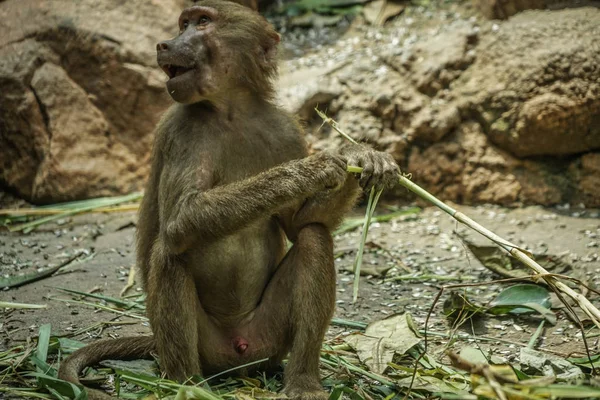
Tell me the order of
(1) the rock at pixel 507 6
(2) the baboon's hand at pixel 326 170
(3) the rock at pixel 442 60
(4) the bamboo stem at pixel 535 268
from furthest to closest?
(1) the rock at pixel 507 6 < (3) the rock at pixel 442 60 < (2) the baboon's hand at pixel 326 170 < (4) the bamboo stem at pixel 535 268

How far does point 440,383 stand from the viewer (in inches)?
170

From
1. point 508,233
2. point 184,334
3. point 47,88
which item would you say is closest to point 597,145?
point 508,233

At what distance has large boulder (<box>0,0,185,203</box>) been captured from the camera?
874 cm

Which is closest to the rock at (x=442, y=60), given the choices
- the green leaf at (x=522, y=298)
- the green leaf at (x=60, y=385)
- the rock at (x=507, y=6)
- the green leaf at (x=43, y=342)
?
the rock at (x=507, y=6)

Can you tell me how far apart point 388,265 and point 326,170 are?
2.56 m

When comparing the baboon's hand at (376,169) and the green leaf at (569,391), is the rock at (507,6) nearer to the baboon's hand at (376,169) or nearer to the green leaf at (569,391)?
the baboon's hand at (376,169)

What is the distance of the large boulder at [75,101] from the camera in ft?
28.7

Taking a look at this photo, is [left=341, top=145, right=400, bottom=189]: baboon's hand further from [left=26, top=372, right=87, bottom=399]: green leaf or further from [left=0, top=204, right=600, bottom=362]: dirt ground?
[left=26, top=372, right=87, bottom=399]: green leaf

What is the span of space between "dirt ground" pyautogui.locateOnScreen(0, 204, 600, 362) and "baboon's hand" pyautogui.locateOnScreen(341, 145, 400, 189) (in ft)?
2.24

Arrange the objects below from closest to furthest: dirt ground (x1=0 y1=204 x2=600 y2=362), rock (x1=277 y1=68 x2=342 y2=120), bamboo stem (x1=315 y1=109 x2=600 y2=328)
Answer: bamboo stem (x1=315 y1=109 x2=600 y2=328) → dirt ground (x1=0 y1=204 x2=600 y2=362) → rock (x1=277 y1=68 x2=342 y2=120)

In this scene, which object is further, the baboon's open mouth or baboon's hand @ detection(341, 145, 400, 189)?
the baboon's open mouth

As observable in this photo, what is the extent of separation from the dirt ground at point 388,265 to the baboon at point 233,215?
83 cm

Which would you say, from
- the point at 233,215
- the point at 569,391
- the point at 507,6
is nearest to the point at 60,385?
the point at 233,215

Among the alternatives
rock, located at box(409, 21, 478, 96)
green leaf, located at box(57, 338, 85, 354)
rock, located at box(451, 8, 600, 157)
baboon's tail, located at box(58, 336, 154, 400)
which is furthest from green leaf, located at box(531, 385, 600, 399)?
rock, located at box(409, 21, 478, 96)
